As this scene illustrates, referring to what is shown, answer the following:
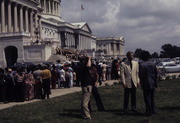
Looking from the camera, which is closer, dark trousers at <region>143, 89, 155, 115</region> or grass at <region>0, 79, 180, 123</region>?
grass at <region>0, 79, 180, 123</region>

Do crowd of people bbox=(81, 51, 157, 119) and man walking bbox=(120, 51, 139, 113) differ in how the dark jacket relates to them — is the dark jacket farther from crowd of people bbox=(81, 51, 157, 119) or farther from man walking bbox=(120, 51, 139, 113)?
man walking bbox=(120, 51, 139, 113)

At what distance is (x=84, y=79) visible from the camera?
13.3m

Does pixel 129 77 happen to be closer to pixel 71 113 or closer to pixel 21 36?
pixel 71 113

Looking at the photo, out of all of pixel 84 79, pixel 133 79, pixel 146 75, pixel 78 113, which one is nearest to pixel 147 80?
pixel 146 75

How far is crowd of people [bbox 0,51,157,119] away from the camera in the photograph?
13284mm

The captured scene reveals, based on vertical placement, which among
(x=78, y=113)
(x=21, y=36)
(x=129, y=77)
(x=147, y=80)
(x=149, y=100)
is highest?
(x=21, y=36)

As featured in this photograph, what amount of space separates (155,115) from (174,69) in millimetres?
36991

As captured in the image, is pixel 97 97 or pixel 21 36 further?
pixel 21 36

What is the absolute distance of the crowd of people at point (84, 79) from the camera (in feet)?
43.6

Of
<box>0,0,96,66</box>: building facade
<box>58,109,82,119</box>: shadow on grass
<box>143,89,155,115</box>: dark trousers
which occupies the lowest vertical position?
<box>58,109,82,119</box>: shadow on grass

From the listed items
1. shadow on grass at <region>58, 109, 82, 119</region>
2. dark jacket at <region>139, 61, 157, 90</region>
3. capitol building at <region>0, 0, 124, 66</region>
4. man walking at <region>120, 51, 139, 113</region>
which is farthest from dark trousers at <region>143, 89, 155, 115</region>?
capitol building at <region>0, 0, 124, 66</region>

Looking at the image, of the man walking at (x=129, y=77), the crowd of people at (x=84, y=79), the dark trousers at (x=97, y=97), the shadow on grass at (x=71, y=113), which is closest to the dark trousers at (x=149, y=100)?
the crowd of people at (x=84, y=79)

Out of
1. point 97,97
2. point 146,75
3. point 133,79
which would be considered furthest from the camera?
point 97,97

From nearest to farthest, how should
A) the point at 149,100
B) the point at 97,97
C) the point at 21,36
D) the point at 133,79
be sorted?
the point at 149,100 < the point at 133,79 < the point at 97,97 < the point at 21,36
